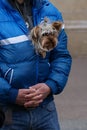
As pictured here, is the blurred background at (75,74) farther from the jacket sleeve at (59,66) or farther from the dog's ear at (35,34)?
the dog's ear at (35,34)

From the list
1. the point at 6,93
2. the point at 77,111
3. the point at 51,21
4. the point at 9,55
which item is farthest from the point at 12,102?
the point at 77,111

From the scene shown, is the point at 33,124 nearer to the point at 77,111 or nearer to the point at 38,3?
the point at 38,3

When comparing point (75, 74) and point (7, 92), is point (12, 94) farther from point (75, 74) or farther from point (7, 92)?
point (75, 74)

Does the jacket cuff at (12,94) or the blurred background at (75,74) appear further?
the blurred background at (75,74)

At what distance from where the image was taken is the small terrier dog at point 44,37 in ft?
11.5

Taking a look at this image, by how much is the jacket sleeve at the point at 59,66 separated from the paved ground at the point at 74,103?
2.59 meters

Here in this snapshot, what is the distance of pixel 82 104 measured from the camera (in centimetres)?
732

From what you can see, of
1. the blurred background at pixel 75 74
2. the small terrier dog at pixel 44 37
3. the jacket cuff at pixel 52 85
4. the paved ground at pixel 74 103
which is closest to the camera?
the small terrier dog at pixel 44 37

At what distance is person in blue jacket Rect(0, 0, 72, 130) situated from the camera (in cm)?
352

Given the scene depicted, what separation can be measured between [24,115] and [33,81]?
26 cm

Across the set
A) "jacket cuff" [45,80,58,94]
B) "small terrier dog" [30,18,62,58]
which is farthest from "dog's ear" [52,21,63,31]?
"jacket cuff" [45,80,58,94]

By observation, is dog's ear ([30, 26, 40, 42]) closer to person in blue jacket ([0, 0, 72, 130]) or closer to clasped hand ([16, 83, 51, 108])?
person in blue jacket ([0, 0, 72, 130])

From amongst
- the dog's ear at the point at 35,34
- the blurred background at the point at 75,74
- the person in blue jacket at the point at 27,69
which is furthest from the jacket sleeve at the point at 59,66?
the blurred background at the point at 75,74

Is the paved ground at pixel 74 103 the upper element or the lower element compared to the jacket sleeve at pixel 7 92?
lower
